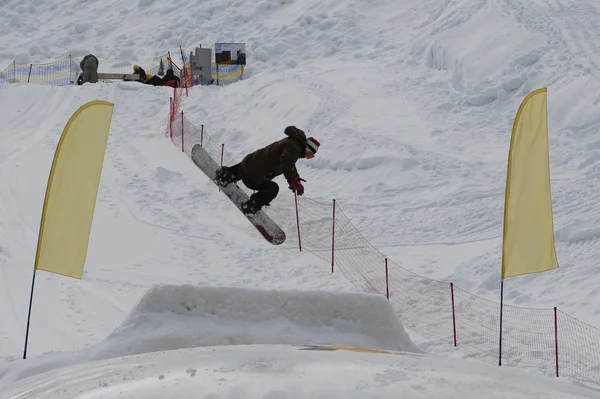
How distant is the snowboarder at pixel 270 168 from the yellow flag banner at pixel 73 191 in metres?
4.00

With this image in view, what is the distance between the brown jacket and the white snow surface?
1011 millimetres

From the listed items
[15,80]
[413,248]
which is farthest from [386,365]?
[15,80]

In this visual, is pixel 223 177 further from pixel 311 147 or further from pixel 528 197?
pixel 528 197

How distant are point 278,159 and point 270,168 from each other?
194 mm

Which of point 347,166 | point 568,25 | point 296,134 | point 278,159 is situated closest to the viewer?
point 296,134

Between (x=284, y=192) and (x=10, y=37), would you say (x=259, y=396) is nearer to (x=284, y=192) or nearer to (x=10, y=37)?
(x=284, y=192)

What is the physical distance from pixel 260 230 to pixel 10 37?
22336 mm

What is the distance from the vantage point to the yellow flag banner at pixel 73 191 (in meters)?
6.50

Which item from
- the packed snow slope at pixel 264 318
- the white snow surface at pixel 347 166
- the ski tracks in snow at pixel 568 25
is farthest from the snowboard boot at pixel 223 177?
the ski tracks in snow at pixel 568 25

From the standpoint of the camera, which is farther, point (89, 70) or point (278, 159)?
point (89, 70)

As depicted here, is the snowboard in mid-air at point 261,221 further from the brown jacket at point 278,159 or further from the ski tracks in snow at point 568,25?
the ski tracks in snow at point 568,25

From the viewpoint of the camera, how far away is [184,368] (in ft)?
14.2

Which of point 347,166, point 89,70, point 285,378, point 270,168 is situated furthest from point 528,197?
point 89,70

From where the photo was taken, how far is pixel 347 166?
14789 millimetres
